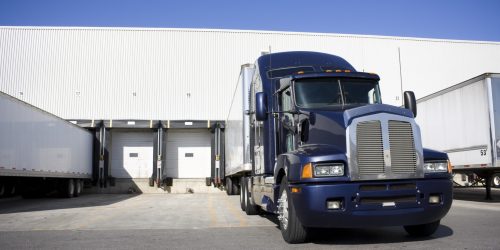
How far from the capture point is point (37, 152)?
16625 millimetres

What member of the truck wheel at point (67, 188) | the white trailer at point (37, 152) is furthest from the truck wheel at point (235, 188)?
the truck wheel at point (67, 188)

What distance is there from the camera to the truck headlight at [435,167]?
6336 millimetres

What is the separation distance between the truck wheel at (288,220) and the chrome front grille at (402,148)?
5.08 ft

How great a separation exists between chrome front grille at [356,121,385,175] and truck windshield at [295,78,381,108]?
3.70 feet

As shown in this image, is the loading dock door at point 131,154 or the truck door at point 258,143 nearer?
the truck door at point 258,143

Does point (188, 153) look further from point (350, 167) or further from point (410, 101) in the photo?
point (350, 167)

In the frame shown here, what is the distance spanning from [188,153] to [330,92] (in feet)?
71.8

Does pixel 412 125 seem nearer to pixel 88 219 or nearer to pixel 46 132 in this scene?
pixel 88 219

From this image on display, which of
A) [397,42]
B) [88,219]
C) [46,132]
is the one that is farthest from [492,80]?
[397,42]

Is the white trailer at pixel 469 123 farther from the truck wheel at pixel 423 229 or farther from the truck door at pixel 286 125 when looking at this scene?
the truck door at pixel 286 125

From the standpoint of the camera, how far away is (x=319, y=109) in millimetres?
7074

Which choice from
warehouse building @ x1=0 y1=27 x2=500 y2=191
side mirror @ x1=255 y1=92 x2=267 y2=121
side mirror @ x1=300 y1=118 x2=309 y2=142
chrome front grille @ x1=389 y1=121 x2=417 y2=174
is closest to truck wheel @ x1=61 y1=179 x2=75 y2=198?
warehouse building @ x1=0 y1=27 x2=500 y2=191

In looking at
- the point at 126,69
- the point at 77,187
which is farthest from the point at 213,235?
the point at 126,69

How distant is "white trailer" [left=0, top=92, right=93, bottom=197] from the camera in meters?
14.0
